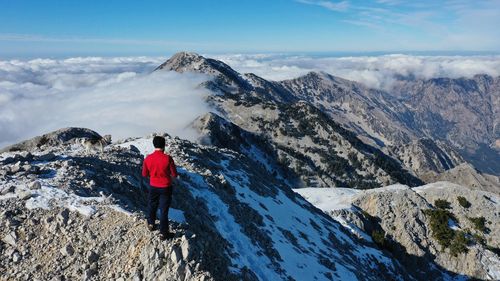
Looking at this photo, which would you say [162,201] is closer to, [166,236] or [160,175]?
[160,175]

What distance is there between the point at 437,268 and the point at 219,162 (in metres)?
48.4

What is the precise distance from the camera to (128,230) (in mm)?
19141

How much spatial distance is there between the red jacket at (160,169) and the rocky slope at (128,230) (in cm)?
280

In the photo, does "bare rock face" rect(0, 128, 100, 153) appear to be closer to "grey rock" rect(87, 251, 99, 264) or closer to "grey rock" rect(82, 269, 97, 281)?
"grey rock" rect(87, 251, 99, 264)

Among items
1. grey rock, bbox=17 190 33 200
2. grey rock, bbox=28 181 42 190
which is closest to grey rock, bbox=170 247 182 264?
grey rock, bbox=17 190 33 200

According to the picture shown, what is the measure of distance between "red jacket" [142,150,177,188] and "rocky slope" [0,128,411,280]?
2802mm

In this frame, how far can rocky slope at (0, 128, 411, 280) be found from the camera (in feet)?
58.4

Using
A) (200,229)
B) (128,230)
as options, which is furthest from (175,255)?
(200,229)

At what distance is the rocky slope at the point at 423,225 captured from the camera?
73.2m

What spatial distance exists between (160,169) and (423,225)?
75843mm

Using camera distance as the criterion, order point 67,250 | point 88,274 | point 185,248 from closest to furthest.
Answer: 1. point 88,274
2. point 67,250
3. point 185,248

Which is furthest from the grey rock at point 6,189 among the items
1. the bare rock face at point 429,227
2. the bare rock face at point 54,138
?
the bare rock face at point 429,227

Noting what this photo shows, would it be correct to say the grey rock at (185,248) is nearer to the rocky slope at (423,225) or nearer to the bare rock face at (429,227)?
the rocky slope at (423,225)

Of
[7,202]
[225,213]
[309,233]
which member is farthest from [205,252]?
[309,233]
